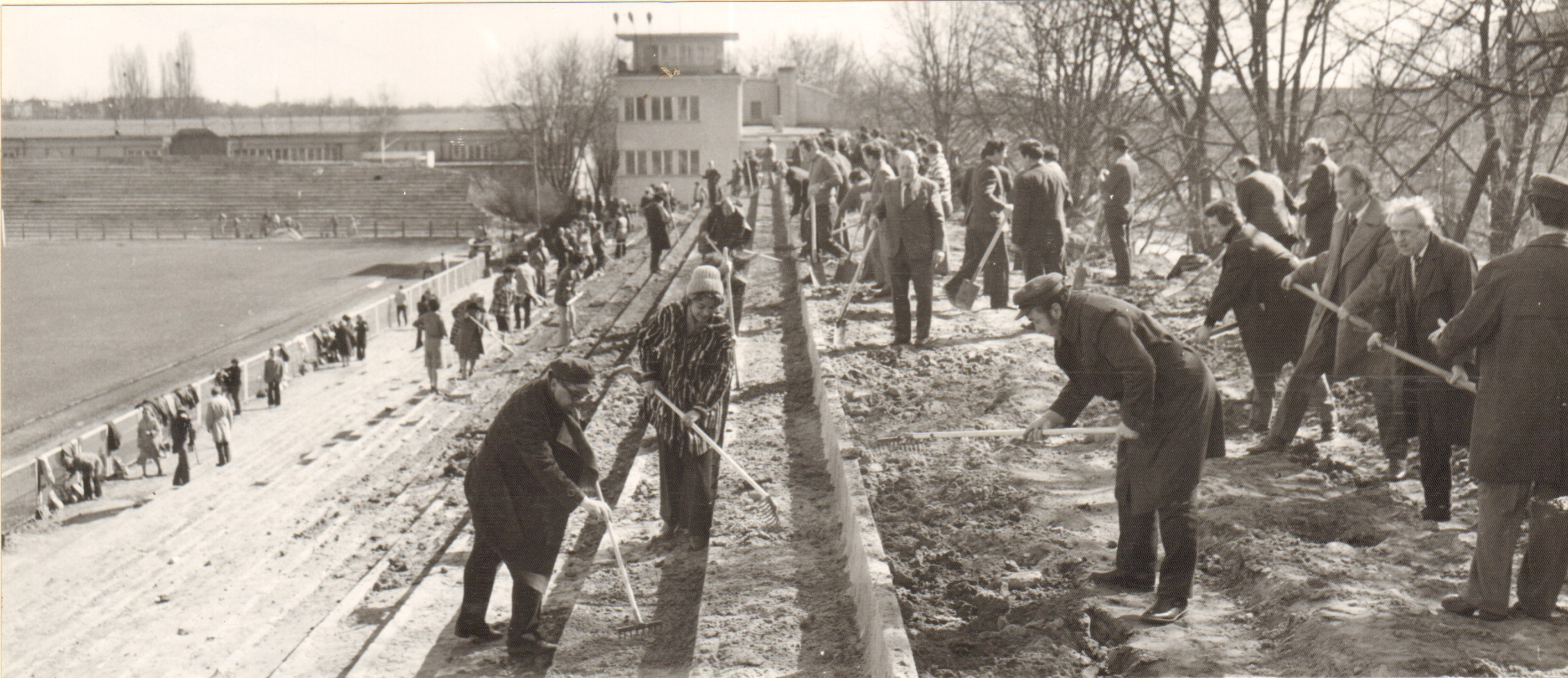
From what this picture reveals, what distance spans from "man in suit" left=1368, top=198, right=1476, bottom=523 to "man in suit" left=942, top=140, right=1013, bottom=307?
5.04 m

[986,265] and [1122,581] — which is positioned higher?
[986,265]

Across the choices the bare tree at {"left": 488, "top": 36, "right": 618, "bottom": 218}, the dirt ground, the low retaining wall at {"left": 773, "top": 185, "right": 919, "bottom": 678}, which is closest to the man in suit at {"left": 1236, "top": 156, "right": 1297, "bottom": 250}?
the dirt ground

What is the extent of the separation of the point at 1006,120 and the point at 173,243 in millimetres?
46567

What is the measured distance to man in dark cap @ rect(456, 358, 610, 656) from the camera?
5793mm

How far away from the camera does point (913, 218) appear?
9664 millimetres

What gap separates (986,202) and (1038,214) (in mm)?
547

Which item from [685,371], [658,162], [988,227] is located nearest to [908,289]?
[988,227]

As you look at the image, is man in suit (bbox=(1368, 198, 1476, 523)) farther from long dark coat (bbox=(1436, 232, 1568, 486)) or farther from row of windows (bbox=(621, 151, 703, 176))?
row of windows (bbox=(621, 151, 703, 176))

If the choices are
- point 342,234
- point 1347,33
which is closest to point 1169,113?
point 1347,33

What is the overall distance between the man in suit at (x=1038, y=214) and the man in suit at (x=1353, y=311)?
137 inches

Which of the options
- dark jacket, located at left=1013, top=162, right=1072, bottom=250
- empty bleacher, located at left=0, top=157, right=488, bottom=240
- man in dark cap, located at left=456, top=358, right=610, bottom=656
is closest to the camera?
man in dark cap, located at left=456, top=358, right=610, bottom=656

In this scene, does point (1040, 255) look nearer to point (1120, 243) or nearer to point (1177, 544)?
point (1120, 243)

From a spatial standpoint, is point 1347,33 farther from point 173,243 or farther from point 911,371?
point 173,243

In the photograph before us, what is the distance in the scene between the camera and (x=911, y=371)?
31.9 feet
